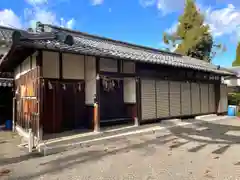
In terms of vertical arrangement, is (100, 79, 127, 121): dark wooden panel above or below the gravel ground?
above

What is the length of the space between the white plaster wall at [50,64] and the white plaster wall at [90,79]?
1213 millimetres

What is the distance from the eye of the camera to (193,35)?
928 inches

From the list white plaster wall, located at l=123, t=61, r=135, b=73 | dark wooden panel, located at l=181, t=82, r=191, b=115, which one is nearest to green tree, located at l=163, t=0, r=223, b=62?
dark wooden panel, located at l=181, t=82, r=191, b=115

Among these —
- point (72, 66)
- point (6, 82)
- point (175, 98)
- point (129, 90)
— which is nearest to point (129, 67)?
point (129, 90)

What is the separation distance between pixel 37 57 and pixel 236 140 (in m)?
7.03

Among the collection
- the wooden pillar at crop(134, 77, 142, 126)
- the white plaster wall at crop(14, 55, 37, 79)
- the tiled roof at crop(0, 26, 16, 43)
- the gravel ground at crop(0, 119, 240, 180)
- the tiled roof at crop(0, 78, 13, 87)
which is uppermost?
the tiled roof at crop(0, 26, 16, 43)

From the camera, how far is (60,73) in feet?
27.6

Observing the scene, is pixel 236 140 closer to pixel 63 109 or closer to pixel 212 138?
pixel 212 138

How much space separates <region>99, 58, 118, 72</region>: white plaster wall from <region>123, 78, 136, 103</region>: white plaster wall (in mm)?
955

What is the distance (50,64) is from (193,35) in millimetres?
19039

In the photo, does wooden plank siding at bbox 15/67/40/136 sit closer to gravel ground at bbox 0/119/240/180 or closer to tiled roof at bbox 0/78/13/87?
gravel ground at bbox 0/119/240/180

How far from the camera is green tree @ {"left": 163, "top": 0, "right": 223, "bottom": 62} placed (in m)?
23.2

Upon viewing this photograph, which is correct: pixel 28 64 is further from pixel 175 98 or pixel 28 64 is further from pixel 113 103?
pixel 175 98

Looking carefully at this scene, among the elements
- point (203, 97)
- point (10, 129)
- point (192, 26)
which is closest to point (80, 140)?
point (10, 129)
